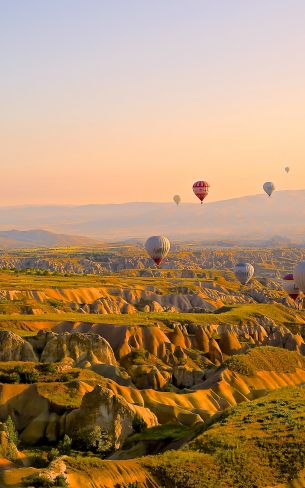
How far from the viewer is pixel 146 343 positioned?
97875 mm

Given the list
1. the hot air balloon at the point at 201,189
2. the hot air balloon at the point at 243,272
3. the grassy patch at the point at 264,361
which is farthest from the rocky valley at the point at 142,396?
the hot air balloon at the point at 243,272

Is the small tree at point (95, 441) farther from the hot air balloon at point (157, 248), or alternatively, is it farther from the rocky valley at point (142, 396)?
the hot air balloon at point (157, 248)

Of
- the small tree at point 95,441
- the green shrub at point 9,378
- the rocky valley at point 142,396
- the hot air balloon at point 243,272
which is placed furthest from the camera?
the hot air balloon at point 243,272

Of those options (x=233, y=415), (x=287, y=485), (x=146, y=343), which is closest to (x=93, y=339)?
(x=146, y=343)

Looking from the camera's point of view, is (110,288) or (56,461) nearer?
(56,461)

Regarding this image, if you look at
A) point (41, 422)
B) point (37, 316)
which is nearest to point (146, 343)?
point (37, 316)

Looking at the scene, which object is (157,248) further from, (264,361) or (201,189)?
(264,361)

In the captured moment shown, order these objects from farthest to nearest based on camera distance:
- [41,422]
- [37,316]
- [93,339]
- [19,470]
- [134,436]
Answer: [37,316] → [93,339] → [41,422] → [134,436] → [19,470]

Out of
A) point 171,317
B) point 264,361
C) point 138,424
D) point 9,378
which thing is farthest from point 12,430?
point 171,317

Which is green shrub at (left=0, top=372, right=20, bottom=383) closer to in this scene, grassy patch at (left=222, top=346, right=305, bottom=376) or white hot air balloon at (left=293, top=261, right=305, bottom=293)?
grassy patch at (left=222, top=346, right=305, bottom=376)

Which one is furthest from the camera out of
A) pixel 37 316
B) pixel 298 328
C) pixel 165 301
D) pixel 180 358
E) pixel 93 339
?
pixel 165 301

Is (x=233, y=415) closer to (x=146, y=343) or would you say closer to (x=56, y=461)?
(x=56, y=461)

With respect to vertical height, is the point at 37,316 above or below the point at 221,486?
above

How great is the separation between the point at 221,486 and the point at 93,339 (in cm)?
4310
